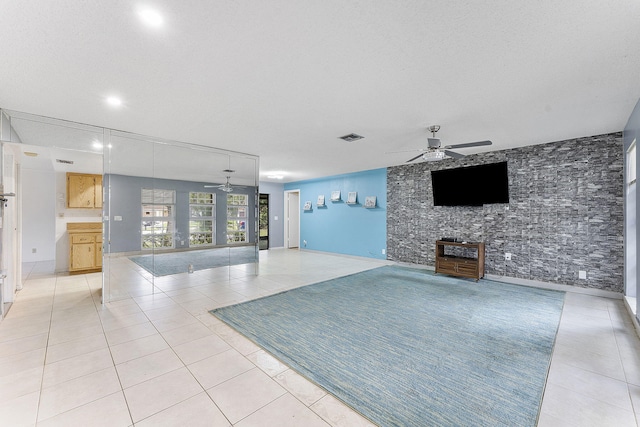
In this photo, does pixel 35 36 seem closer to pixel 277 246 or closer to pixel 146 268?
pixel 146 268

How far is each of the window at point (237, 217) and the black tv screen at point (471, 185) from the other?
4291 mm

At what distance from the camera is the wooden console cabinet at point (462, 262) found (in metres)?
5.37

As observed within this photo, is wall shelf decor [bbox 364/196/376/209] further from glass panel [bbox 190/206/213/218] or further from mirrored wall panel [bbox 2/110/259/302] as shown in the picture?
glass panel [bbox 190/206/213/218]

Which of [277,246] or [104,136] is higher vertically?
[104,136]

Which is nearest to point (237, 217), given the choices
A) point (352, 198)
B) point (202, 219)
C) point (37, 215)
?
point (202, 219)

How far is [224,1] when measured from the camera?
5.37ft

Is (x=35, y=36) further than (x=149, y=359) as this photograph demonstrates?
No

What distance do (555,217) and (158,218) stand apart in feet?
23.0

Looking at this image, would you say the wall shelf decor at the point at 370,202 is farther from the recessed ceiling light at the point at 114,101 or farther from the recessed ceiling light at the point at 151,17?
the recessed ceiling light at the point at 151,17

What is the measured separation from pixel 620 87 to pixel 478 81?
1.49 m

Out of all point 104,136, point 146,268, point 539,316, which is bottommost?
point 539,316

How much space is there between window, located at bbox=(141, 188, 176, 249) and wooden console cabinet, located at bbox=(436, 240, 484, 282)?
536 cm

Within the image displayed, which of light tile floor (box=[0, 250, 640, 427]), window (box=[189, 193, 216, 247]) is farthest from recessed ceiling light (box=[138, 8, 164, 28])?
window (box=[189, 193, 216, 247])

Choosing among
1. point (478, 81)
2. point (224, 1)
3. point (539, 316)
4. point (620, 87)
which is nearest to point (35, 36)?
point (224, 1)
